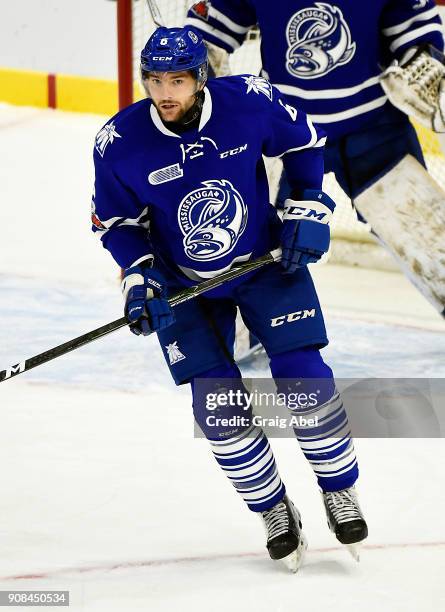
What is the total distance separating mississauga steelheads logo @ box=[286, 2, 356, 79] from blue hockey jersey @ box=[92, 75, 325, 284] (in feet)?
3.01

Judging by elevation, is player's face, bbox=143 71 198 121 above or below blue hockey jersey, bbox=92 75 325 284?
above

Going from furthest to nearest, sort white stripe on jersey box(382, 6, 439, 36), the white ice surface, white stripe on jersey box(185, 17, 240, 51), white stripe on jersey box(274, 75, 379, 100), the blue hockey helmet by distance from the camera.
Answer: white stripe on jersey box(185, 17, 240, 51), white stripe on jersey box(274, 75, 379, 100), white stripe on jersey box(382, 6, 439, 36), the white ice surface, the blue hockey helmet

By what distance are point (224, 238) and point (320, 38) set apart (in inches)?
45.0

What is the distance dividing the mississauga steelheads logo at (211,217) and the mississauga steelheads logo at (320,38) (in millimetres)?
1101

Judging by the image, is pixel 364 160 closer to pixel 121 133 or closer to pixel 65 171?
pixel 121 133

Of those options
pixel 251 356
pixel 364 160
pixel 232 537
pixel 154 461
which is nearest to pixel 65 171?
pixel 251 356

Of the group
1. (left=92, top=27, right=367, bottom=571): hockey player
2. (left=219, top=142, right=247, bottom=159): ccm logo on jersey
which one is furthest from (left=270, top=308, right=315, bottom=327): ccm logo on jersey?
(left=219, top=142, right=247, bottom=159): ccm logo on jersey

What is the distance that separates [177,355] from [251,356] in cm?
146

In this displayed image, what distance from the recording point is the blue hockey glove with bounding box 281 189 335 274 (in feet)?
8.24

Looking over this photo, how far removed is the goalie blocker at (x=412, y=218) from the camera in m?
3.61

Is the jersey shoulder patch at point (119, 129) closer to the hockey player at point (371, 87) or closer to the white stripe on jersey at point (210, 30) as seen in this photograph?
the hockey player at point (371, 87)

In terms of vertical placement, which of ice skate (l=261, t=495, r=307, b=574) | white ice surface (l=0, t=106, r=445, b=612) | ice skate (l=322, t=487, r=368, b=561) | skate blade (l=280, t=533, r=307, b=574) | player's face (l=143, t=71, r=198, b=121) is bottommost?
white ice surface (l=0, t=106, r=445, b=612)

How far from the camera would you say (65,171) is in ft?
19.3

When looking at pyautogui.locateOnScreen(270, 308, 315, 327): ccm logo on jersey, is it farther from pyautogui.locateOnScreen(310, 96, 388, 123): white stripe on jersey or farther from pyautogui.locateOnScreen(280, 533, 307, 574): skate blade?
pyautogui.locateOnScreen(310, 96, 388, 123): white stripe on jersey
